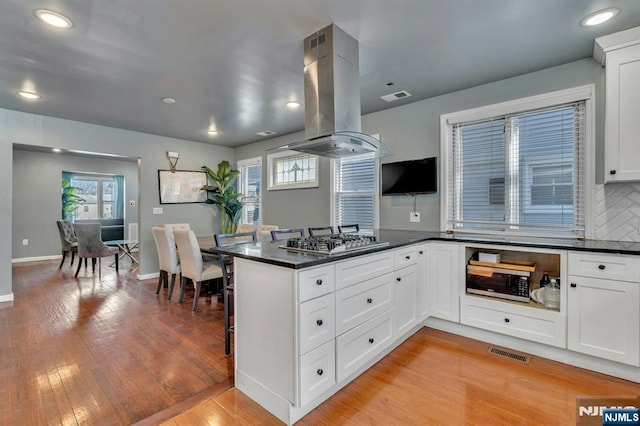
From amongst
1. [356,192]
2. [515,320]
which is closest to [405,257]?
[515,320]

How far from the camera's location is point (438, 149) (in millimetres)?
3480

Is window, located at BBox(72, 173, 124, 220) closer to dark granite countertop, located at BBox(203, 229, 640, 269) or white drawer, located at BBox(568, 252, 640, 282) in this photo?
dark granite countertop, located at BBox(203, 229, 640, 269)

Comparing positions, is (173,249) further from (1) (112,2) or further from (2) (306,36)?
(2) (306,36)

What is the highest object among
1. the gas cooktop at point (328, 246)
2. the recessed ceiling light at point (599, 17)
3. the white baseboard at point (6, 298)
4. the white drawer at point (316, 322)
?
the recessed ceiling light at point (599, 17)

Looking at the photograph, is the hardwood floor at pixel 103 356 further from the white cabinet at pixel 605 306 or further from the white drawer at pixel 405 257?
the white cabinet at pixel 605 306

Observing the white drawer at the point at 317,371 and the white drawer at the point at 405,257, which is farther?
the white drawer at the point at 405,257

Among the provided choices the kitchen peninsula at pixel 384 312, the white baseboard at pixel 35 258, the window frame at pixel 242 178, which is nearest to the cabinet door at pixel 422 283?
the kitchen peninsula at pixel 384 312

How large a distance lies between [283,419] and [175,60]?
2871 mm

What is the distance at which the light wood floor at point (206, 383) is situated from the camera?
1.77 metres

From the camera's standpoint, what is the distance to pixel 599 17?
206 cm

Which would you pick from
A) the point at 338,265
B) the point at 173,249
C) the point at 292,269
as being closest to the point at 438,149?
the point at 338,265

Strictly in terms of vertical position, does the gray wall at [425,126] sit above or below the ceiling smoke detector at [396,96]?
below

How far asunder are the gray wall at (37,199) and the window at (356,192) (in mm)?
6877

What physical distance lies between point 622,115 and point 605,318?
59.5 inches
